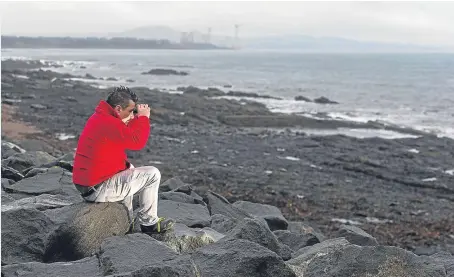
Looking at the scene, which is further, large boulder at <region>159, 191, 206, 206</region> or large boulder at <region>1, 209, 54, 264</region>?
large boulder at <region>159, 191, 206, 206</region>

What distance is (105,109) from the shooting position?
18.9 feet

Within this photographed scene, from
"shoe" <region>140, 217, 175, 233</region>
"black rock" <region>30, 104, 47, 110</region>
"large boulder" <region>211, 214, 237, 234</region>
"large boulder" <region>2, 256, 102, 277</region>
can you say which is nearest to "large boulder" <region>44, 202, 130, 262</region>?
"shoe" <region>140, 217, 175, 233</region>

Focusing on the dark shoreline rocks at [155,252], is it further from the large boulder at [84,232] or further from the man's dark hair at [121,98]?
the man's dark hair at [121,98]

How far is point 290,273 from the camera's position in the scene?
211 inches

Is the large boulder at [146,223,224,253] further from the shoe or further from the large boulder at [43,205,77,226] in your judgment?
the large boulder at [43,205,77,226]

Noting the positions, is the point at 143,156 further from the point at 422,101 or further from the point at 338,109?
the point at 422,101

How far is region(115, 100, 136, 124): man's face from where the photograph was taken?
19.1ft

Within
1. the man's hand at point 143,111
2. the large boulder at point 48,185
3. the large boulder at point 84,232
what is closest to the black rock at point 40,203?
the large boulder at point 48,185

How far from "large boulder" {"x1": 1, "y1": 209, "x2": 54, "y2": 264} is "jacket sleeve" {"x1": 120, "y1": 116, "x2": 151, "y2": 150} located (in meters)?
1.31

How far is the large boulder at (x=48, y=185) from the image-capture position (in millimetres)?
8375

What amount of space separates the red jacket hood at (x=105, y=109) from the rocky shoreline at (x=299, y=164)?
27.4 ft

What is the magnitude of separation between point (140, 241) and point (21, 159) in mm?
6774

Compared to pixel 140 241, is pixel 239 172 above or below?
below

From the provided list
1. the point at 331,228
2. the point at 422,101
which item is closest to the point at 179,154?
the point at 331,228
